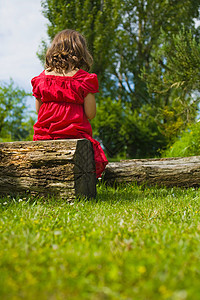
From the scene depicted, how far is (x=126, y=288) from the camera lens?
47.9 inches

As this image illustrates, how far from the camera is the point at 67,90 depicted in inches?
138

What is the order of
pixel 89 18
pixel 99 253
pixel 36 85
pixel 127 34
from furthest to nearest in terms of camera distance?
pixel 127 34 < pixel 89 18 < pixel 36 85 < pixel 99 253

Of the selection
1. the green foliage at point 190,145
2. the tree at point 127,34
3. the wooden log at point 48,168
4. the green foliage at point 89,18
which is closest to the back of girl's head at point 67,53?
the wooden log at point 48,168

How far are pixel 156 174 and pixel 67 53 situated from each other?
7.36 feet

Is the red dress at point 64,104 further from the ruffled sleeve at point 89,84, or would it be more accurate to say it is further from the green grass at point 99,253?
the green grass at point 99,253

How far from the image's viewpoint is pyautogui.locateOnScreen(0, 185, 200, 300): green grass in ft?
3.92

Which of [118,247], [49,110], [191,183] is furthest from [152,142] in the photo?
[118,247]

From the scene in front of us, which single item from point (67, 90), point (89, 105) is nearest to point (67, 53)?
point (67, 90)

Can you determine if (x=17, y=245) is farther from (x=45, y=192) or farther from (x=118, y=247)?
(x=45, y=192)

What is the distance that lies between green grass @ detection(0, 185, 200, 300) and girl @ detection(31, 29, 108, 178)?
109 centimetres

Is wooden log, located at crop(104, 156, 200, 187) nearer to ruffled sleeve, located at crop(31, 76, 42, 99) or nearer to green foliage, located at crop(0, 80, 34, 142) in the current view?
ruffled sleeve, located at crop(31, 76, 42, 99)

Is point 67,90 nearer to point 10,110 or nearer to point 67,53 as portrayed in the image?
point 67,53

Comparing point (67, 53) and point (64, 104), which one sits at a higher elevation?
point (67, 53)

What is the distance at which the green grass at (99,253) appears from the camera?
3.92 ft
